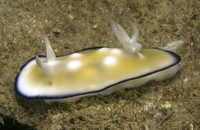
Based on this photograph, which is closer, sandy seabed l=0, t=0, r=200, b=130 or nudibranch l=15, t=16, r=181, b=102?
nudibranch l=15, t=16, r=181, b=102

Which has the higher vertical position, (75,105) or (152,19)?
(152,19)

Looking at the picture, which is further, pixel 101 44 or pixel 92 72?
pixel 101 44

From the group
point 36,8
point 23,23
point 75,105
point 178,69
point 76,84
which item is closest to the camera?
point 76,84

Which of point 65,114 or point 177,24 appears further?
point 177,24

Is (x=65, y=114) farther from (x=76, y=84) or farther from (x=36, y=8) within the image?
(x=36, y=8)

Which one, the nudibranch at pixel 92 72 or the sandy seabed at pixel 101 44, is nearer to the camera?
the nudibranch at pixel 92 72

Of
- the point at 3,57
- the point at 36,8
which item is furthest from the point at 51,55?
the point at 36,8

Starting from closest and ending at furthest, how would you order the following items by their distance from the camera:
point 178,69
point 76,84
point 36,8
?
point 76,84, point 178,69, point 36,8

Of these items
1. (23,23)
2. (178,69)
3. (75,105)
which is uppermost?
(23,23)
